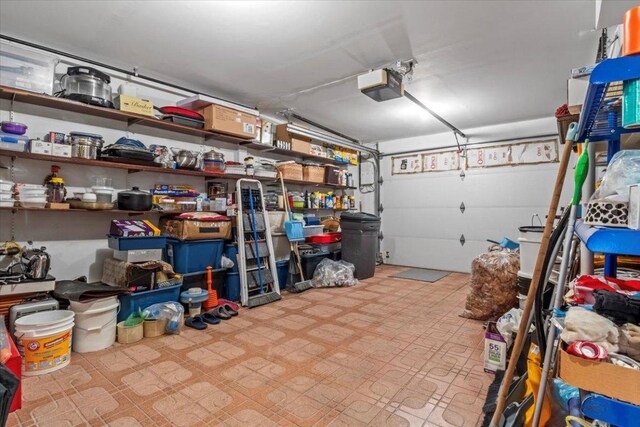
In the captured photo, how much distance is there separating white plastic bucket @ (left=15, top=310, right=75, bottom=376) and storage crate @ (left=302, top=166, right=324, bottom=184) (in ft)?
12.4

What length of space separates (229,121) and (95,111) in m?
1.41

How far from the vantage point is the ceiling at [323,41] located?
2432mm

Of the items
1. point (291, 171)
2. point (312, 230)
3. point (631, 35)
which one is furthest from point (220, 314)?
point (631, 35)

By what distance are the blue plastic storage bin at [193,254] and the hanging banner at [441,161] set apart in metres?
4.49

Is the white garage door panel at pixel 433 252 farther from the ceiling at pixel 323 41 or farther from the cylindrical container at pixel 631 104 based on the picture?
the cylindrical container at pixel 631 104

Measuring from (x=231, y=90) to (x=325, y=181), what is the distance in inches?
92.3

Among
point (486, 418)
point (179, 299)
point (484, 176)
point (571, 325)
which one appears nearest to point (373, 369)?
point (486, 418)

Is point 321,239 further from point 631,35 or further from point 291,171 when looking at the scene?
point 631,35

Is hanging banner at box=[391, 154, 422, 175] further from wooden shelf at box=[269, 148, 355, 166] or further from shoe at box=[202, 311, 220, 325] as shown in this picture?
shoe at box=[202, 311, 220, 325]

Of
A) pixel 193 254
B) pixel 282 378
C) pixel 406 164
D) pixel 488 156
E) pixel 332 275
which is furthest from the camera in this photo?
pixel 406 164

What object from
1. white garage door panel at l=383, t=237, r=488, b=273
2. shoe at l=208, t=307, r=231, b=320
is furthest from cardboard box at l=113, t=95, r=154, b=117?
white garage door panel at l=383, t=237, r=488, b=273

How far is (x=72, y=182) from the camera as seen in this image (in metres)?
3.19

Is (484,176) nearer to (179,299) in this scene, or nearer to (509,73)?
(509,73)

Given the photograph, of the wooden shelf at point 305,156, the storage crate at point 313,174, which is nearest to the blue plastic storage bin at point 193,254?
the wooden shelf at point 305,156
